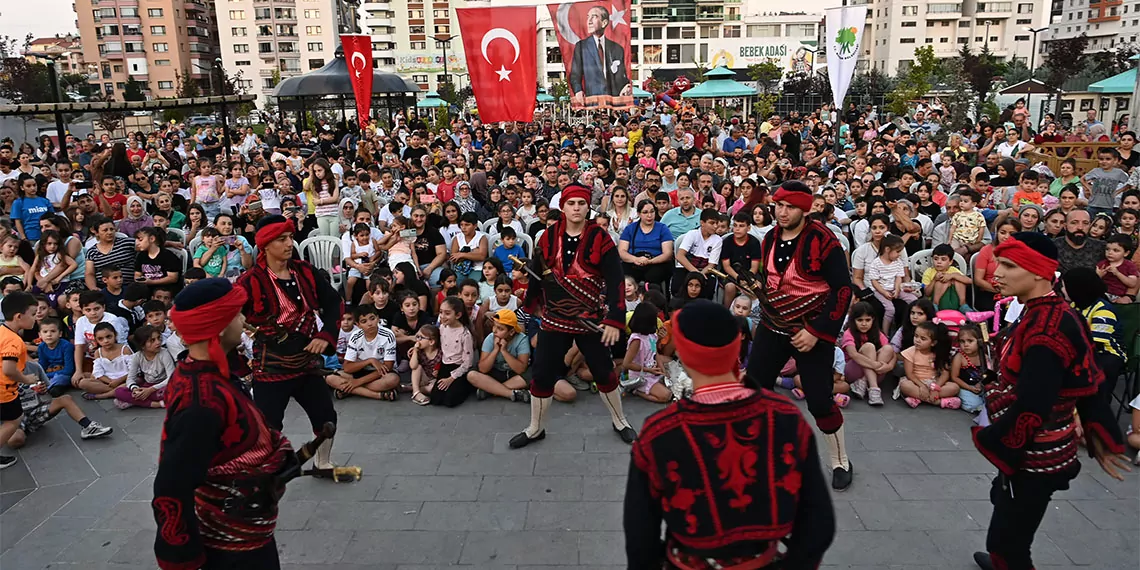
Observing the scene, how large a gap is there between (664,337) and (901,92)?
1989cm

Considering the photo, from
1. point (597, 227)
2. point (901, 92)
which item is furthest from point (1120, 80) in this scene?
point (597, 227)

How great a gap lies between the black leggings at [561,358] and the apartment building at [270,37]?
77385mm

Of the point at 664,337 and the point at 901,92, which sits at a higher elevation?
the point at 901,92

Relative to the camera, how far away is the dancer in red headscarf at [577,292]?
4.72 metres

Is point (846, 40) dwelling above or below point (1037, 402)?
above

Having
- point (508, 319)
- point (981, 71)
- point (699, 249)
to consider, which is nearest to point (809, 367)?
point (508, 319)

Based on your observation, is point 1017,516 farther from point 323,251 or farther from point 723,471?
point 323,251

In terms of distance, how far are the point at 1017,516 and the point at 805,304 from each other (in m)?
1.40

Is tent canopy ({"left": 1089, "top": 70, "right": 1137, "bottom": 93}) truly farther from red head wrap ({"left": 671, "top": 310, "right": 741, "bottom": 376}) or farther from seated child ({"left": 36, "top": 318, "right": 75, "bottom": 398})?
seated child ({"left": 36, "top": 318, "right": 75, "bottom": 398})

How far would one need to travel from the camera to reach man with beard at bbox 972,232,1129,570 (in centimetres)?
290

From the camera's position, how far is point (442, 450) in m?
5.13

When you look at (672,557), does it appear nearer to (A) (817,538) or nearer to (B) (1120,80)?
(A) (817,538)

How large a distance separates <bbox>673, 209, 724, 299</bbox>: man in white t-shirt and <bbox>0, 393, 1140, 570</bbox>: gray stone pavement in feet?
7.76

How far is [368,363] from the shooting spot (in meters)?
6.21
